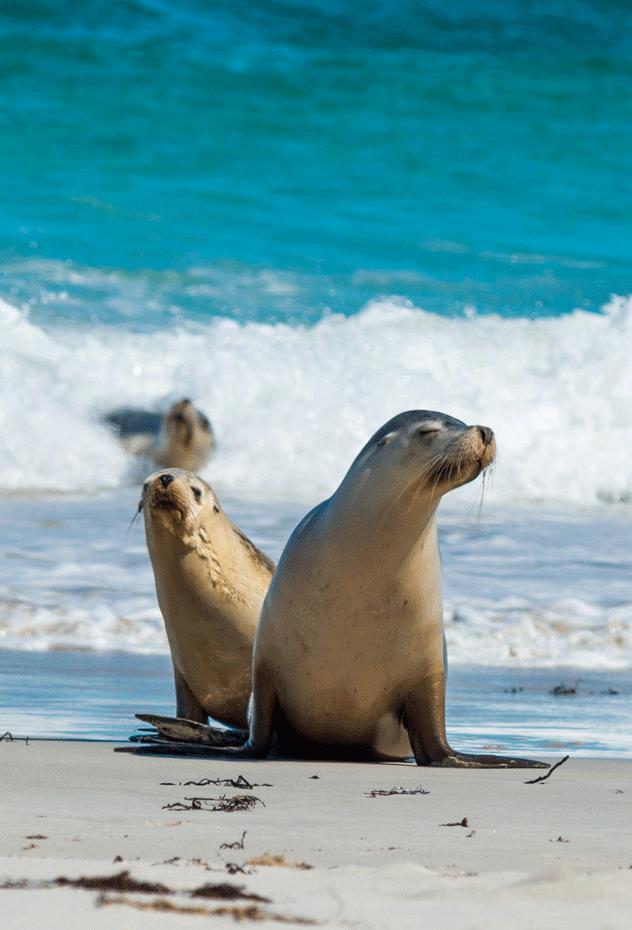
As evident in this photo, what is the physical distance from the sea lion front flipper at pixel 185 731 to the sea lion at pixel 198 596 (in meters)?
0.58

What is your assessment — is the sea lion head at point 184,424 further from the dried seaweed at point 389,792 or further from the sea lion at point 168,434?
the dried seaweed at point 389,792

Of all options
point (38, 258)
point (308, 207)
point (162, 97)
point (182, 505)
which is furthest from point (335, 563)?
point (162, 97)

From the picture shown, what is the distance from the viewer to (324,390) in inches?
707

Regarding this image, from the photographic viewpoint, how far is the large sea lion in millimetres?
4527

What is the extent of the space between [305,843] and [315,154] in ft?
77.5

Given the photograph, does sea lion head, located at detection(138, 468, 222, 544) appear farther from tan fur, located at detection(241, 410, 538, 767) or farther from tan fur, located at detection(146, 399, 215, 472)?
tan fur, located at detection(146, 399, 215, 472)

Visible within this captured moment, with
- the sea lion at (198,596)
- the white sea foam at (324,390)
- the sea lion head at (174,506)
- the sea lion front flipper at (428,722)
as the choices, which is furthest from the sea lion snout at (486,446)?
the white sea foam at (324,390)

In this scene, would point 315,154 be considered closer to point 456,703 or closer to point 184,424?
point 184,424

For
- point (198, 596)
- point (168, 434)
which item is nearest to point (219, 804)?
point (198, 596)

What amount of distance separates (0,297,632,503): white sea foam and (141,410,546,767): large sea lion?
9.77 metres

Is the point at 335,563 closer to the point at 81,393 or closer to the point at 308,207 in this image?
the point at 81,393

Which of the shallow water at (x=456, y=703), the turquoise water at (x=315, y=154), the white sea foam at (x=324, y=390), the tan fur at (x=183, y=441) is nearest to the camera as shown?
the shallow water at (x=456, y=703)

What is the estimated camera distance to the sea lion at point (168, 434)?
1617 centimetres

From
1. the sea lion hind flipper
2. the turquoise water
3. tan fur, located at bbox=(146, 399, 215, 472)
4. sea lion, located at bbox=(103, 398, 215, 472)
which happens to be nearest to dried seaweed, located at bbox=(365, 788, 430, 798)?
the sea lion hind flipper
